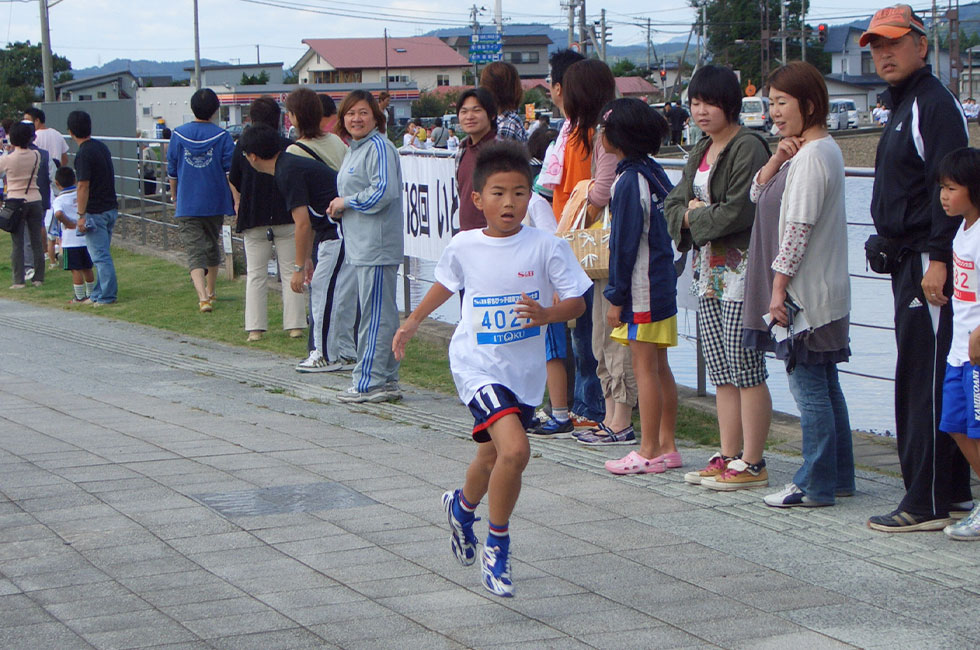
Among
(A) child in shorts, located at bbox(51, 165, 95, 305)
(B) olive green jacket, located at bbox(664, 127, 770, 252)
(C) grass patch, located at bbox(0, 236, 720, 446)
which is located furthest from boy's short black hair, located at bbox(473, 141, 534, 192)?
(A) child in shorts, located at bbox(51, 165, 95, 305)

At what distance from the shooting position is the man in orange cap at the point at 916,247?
4652 mm

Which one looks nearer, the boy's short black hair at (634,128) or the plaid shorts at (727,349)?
the plaid shorts at (727,349)

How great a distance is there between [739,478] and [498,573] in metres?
1.74

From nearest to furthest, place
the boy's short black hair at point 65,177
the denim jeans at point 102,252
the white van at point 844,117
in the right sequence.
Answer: the denim jeans at point 102,252
the boy's short black hair at point 65,177
the white van at point 844,117

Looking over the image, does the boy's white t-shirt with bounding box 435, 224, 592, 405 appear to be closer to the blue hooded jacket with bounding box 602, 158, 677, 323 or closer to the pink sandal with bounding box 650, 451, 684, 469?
the blue hooded jacket with bounding box 602, 158, 677, 323

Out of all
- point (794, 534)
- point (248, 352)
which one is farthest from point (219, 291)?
point (794, 534)

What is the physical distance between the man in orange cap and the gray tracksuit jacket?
366 centimetres

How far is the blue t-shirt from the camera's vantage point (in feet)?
37.9

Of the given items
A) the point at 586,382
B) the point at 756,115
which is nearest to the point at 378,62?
the point at 756,115

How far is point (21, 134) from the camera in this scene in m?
14.0

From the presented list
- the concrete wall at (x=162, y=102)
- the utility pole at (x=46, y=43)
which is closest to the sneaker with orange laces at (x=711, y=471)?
the utility pole at (x=46, y=43)

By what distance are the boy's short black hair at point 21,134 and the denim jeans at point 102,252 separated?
6.95 feet

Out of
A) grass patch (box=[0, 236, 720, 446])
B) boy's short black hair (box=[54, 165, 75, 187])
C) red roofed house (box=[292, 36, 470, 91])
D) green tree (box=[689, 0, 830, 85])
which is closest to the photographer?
grass patch (box=[0, 236, 720, 446])

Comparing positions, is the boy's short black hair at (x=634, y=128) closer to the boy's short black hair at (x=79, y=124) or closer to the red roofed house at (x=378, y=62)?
the boy's short black hair at (x=79, y=124)
